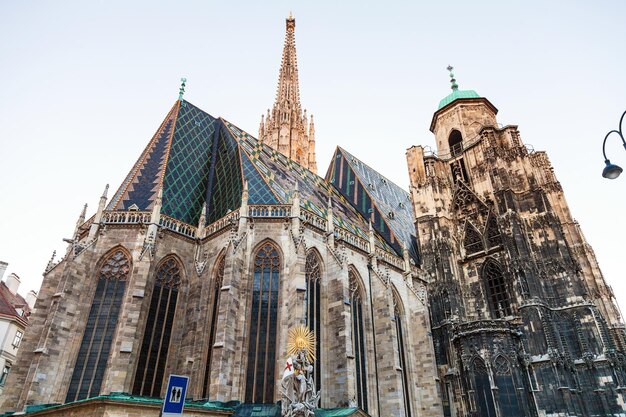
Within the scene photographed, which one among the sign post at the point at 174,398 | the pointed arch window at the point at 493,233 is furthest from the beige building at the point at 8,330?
the pointed arch window at the point at 493,233

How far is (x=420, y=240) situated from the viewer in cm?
2444

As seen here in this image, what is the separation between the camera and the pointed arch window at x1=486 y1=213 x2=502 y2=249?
22.1m

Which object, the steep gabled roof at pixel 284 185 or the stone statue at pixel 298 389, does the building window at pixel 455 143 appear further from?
the stone statue at pixel 298 389

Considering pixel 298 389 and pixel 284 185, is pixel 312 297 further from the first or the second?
pixel 284 185

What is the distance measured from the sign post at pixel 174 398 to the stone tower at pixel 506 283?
47.1 ft

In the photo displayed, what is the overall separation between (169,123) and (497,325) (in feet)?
59.4

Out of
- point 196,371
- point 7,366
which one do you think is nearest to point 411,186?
point 196,371

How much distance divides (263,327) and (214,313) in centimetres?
211

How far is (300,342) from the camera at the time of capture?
12.9m

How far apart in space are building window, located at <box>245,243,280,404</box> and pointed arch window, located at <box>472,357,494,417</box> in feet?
28.7

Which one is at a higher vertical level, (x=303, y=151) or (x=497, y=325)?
(x=303, y=151)

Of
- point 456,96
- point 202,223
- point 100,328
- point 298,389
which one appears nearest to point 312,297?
point 298,389

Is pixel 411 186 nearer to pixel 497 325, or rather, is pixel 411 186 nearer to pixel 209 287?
pixel 497 325

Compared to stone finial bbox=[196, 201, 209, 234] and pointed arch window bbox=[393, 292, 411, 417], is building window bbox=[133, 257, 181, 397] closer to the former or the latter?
stone finial bbox=[196, 201, 209, 234]
